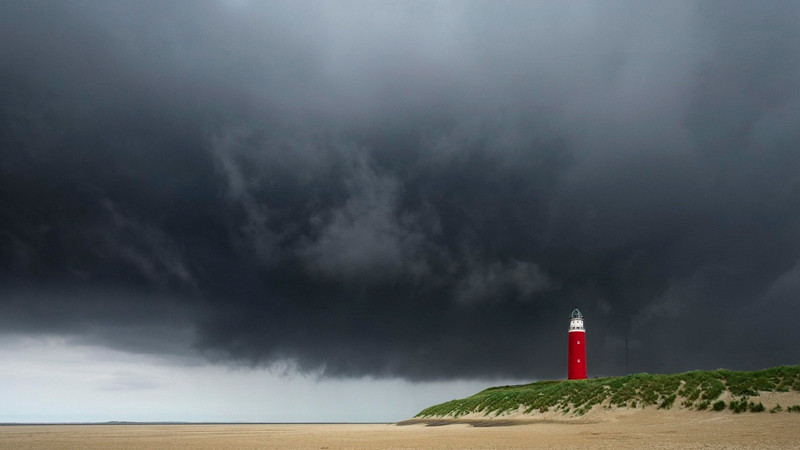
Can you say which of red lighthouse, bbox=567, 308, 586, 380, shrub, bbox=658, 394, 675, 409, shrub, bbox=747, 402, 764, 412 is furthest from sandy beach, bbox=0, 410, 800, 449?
red lighthouse, bbox=567, 308, 586, 380

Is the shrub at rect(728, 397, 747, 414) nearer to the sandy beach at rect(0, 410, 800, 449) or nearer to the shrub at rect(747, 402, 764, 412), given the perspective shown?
the shrub at rect(747, 402, 764, 412)

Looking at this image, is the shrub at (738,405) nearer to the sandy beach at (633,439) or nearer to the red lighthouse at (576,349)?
the sandy beach at (633,439)

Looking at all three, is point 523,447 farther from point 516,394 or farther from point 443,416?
point 443,416

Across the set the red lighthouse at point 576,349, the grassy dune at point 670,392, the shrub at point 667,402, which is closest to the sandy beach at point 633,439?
the shrub at point 667,402

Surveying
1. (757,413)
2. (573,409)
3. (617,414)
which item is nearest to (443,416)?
(573,409)


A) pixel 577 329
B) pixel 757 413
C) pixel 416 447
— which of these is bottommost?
pixel 416 447

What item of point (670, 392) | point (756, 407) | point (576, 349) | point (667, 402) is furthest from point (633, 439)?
point (576, 349)
